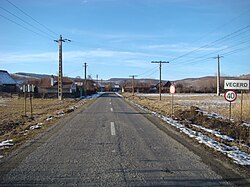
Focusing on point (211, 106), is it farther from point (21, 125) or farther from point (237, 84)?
point (21, 125)

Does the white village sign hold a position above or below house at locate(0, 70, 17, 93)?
below

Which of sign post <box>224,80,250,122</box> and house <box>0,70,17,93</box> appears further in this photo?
house <box>0,70,17,93</box>

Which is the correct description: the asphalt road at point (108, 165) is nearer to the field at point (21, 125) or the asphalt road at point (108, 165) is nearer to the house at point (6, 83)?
the field at point (21, 125)

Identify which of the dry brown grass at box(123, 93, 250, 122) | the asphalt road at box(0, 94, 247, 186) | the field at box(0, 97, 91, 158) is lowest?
the field at box(0, 97, 91, 158)

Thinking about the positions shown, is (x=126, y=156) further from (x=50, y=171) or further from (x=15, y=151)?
(x=15, y=151)

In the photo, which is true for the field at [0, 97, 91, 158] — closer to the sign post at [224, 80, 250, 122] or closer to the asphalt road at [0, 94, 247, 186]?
the asphalt road at [0, 94, 247, 186]

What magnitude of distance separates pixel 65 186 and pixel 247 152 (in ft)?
18.2

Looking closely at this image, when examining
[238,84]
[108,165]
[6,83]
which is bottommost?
[108,165]

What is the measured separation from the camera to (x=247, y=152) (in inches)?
296

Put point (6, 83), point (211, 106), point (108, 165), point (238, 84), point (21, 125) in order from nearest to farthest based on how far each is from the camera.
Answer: point (108, 165) → point (238, 84) → point (21, 125) → point (211, 106) → point (6, 83)

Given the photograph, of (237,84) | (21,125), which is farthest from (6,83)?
(237,84)

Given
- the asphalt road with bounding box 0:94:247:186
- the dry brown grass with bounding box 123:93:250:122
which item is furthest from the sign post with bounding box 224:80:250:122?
the asphalt road with bounding box 0:94:247:186

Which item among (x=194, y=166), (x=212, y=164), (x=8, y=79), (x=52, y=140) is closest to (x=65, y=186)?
(x=194, y=166)

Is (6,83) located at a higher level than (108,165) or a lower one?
higher
